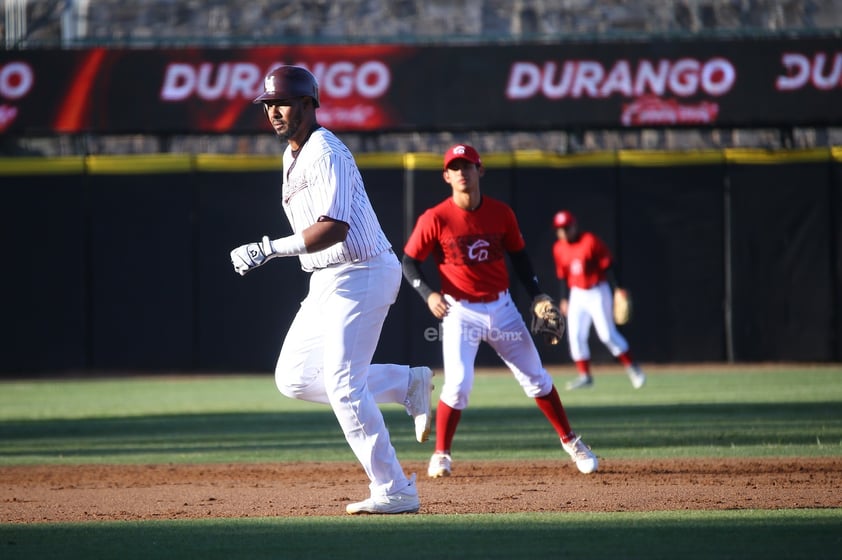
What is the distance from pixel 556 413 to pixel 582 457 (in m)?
0.34

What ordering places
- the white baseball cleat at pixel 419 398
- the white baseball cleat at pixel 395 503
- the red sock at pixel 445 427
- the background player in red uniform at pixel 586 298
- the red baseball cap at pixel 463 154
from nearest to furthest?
the white baseball cleat at pixel 395 503 → the white baseball cleat at pixel 419 398 → the red baseball cap at pixel 463 154 → the red sock at pixel 445 427 → the background player in red uniform at pixel 586 298

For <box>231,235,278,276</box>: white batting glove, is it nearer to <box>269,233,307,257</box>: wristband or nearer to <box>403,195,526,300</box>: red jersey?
<box>269,233,307,257</box>: wristband

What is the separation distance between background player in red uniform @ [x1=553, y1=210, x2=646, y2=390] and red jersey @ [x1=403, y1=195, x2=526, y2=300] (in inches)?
272

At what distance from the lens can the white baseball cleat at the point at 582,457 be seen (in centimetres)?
797

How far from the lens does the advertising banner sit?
1839 centimetres

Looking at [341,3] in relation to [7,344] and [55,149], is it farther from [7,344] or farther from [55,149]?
[7,344]

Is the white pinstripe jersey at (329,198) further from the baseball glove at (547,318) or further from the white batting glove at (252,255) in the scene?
the baseball glove at (547,318)

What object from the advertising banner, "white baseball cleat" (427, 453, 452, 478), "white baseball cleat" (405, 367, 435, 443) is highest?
the advertising banner

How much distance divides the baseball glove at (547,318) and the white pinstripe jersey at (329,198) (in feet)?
7.06

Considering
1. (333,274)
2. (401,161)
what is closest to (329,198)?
(333,274)

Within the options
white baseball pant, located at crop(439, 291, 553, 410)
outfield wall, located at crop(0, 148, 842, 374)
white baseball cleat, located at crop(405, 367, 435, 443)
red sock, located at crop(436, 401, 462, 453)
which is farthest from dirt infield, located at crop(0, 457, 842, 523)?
outfield wall, located at crop(0, 148, 842, 374)

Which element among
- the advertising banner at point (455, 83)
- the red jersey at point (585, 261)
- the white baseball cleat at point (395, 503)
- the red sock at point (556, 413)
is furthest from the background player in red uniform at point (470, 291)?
the advertising banner at point (455, 83)

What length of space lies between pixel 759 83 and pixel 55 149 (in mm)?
11248

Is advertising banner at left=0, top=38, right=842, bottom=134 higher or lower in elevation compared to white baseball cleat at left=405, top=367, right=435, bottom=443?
higher
